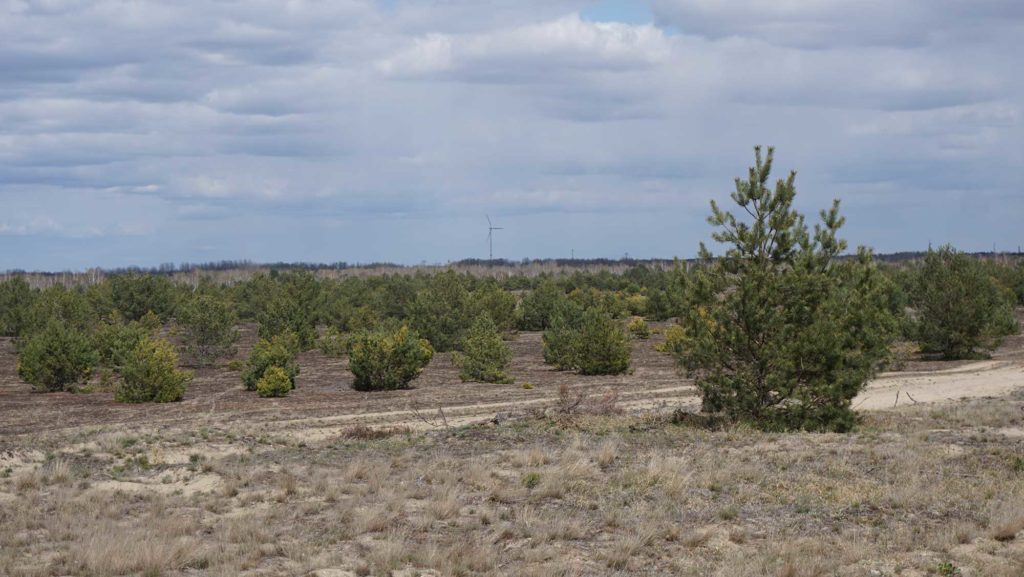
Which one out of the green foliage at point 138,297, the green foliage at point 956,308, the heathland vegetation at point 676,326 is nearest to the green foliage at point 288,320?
the heathland vegetation at point 676,326

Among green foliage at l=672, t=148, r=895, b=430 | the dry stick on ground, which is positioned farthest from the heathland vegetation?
the dry stick on ground

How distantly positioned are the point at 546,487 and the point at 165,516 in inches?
193

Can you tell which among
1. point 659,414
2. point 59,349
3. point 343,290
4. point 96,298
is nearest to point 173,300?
point 96,298

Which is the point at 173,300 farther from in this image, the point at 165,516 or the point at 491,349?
the point at 165,516

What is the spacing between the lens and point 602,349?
40.2m

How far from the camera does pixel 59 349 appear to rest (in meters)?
35.8

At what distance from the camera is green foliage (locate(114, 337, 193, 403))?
31.4 m

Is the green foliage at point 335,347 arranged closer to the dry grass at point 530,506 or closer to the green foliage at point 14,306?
the green foliage at point 14,306

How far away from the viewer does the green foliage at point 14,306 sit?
63141mm

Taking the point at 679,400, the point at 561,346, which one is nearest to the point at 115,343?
the point at 561,346

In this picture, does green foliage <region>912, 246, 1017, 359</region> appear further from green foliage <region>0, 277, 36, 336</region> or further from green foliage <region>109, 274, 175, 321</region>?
green foliage <region>109, 274, 175, 321</region>

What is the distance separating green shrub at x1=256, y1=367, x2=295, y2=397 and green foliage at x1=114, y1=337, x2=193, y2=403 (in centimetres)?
254

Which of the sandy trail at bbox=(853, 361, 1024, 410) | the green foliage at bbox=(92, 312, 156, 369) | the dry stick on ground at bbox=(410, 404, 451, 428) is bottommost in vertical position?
the sandy trail at bbox=(853, 361, 1024, 410)

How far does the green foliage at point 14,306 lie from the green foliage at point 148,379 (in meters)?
30.9
